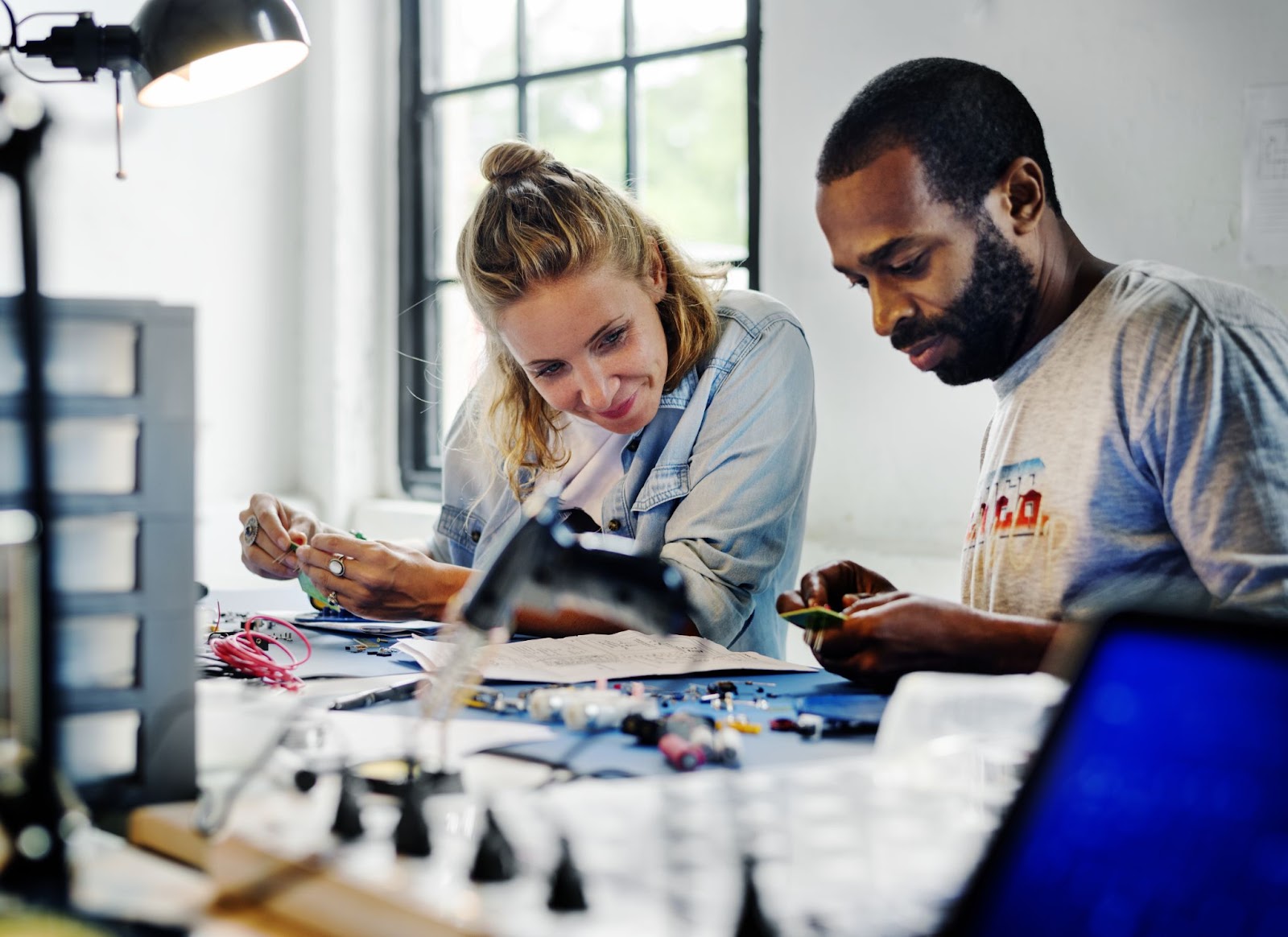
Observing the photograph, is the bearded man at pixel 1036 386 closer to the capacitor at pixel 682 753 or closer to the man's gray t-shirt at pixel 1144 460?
the man's gray t-shirt at pixel 1144 460

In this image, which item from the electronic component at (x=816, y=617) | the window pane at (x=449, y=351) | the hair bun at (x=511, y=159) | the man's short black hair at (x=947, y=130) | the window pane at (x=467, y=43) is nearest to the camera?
the electronic component at (x=816, y=617)

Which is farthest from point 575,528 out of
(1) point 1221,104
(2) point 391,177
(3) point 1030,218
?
(2) point 391,177

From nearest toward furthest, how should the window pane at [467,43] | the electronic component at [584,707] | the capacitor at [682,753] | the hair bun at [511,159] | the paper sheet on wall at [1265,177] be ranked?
the capacitor at [682,753]
the electronic component at [584,707]
the hair bun at [511,159]
the paper sheet on wall at [1265,177]
the window pane at [467,43]

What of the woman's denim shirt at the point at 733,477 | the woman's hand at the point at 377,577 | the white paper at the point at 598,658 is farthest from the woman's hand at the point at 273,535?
the white paper at the point at 598,658

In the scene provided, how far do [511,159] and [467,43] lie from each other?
62.8 inches

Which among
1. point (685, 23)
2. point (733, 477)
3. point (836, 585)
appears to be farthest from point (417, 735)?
point (685, 23)

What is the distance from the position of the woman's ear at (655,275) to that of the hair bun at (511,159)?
176mm

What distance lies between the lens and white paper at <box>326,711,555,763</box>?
0.82 metres

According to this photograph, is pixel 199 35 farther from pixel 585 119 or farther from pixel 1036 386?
pixel 585 119

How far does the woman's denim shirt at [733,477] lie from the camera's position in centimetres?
141

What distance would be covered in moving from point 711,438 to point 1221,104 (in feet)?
2.97

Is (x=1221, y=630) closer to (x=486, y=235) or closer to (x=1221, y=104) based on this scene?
(x=486, y=235)

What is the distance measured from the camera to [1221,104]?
1717 mm

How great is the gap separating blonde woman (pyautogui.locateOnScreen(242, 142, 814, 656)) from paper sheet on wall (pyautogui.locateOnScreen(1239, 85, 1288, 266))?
0.68 meters
